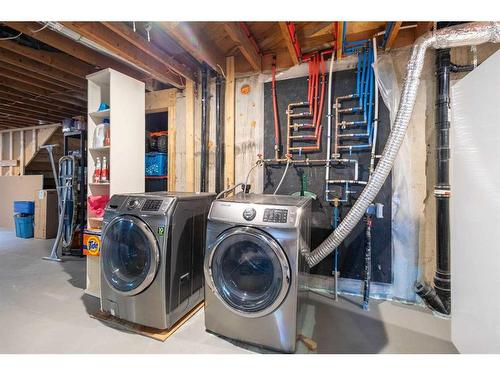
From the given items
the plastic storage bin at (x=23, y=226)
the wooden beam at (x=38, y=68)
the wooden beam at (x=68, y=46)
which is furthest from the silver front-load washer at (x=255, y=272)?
the plastic storage bin at (x=23, y=226)

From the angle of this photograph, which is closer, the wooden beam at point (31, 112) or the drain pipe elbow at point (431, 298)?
the drain pipe elbow at point (431, 298)

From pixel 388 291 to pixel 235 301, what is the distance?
1.65 meters

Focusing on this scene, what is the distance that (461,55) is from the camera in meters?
2.13

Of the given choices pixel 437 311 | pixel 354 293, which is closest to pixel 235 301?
pixel 354 293

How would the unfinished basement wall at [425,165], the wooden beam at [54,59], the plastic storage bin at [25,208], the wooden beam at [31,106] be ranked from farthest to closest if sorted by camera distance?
the plastic storage bin at [25,208] → the wooden beam at [31,106] → the wooden beam at [54,59] → the unfinished basement wall at [425,165]

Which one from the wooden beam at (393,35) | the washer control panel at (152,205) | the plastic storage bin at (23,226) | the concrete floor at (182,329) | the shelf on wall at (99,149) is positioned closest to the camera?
the concrete floor at (182,329)

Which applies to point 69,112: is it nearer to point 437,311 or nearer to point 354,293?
point 354,293

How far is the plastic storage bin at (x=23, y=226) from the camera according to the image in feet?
15.5

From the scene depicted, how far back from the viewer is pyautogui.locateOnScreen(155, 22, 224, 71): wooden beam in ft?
6.45

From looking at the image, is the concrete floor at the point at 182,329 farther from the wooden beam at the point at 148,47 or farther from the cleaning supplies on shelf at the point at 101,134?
the wooden beam at the point at 148,47

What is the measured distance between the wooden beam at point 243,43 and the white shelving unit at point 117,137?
1172 millimetres

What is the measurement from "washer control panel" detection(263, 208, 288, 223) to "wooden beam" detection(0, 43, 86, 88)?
351cm

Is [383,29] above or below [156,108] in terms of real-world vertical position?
above

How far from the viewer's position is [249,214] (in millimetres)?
1566
